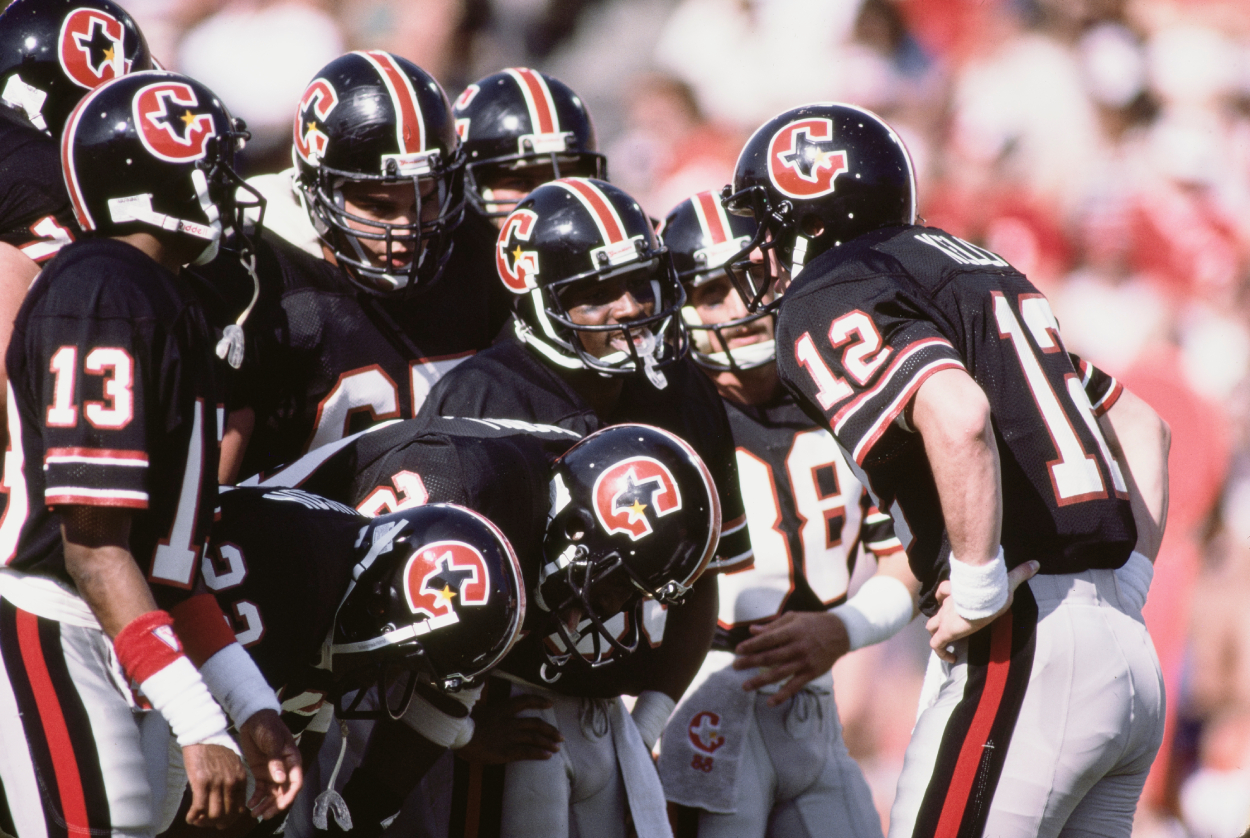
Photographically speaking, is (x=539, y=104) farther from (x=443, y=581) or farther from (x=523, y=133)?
(x=443, y=581)

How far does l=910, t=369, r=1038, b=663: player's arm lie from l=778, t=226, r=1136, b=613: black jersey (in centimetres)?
8

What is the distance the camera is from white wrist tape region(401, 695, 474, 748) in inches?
117

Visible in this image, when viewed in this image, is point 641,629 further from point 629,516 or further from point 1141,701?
point 1141,701

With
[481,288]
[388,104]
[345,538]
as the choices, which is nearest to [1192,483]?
[481,288]

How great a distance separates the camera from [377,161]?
3734mm

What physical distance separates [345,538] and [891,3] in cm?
603

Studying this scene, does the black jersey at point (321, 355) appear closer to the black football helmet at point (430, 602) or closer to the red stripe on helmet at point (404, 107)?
the red stripe on helmet at point (404, 107)

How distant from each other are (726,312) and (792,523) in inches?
24.9

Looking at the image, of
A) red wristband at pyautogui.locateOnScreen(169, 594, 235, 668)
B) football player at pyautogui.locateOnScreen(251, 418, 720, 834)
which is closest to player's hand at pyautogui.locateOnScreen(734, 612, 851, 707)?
football player at pyautogui.locateOnScreen(251, 418, 720, 834)

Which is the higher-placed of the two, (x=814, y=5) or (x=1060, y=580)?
(x=814, y=5)

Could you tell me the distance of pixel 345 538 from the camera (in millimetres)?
2787

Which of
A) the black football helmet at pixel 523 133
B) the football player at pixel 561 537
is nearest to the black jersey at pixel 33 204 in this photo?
the football player at pixel 561 537

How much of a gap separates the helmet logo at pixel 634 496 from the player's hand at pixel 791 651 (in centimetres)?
81

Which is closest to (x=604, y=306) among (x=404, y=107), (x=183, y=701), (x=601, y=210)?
(x=601, y=210)
